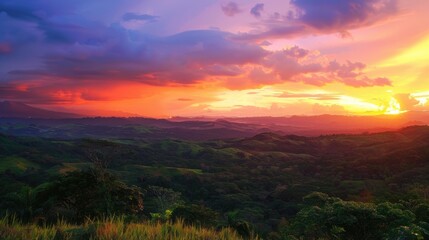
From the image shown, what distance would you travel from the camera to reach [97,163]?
3027 centimetres

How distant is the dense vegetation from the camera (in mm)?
14359

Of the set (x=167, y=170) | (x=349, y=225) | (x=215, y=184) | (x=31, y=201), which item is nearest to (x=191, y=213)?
(x=31, y=201)

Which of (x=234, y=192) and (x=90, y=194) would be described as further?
(x=234, y=192)

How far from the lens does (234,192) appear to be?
11681 centimetres

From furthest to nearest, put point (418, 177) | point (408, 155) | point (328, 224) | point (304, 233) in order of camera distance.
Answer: point (408, 155) → point (418, 177) → point (304, 233) → point (328, 224)

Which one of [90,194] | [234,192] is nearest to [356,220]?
[90,194]

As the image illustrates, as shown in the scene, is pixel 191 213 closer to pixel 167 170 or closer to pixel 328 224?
pixel 328 224

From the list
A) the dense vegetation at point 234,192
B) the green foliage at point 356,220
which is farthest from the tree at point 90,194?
the green foliage at point 356,220

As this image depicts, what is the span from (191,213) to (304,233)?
1506cm

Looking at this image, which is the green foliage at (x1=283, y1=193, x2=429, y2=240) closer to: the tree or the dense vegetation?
the dense vegetation

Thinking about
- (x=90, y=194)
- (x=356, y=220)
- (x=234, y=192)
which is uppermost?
(x=356, y=220)

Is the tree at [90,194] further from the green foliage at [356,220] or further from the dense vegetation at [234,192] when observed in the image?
the green foliage at [356,220]

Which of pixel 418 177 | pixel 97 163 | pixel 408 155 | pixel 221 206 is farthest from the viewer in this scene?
pixel 408 155

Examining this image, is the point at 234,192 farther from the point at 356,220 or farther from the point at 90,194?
the point at 356,220
